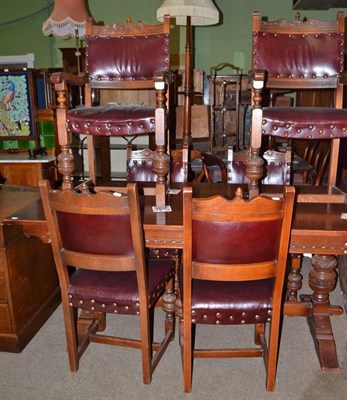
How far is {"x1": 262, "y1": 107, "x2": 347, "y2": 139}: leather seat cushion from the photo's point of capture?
2.04m

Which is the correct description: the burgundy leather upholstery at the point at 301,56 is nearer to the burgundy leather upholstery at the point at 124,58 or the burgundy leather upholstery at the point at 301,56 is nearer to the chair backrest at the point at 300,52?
the chair backrest at the point at 300,52

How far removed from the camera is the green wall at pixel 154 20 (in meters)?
6.79

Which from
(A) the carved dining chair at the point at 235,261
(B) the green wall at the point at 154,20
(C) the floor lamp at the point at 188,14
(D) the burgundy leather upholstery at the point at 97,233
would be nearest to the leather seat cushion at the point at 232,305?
(A) the carved dining chair at the point at 235,261

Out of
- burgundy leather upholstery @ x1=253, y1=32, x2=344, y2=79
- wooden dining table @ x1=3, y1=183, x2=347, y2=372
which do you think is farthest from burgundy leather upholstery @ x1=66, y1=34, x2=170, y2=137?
wooden dining table @ x1=3, y1=183, x2=347, y2=372

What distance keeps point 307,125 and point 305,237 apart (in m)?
0.59

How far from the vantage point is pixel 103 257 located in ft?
5.73

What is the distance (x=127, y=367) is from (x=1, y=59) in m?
6.79

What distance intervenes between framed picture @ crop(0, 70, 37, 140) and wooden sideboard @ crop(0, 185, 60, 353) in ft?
6.57

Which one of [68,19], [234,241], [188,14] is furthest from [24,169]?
[234,241]

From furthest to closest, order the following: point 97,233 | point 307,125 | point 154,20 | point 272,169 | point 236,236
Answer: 1. point 154,20
2. point 272,169
3. point 307,125
4. point 97,233
5. point 236,236

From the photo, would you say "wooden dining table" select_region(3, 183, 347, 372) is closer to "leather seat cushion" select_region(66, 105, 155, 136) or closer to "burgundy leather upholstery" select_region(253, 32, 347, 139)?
"leather seat cushion" select_region(66, 105, 155, 136)

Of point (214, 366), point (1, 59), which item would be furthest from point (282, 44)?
point (1, 59)

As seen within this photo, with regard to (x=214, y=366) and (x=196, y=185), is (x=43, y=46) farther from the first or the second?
(x=214, y=366)

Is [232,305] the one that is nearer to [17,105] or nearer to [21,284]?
[21,284]
